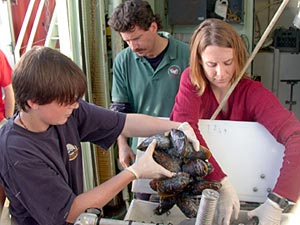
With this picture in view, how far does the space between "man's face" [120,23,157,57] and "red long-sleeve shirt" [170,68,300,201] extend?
1.13 ft

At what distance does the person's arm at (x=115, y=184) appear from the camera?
3.13 ft

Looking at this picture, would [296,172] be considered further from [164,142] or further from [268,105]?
[164,142]

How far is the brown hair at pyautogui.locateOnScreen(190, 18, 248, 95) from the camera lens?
1237 millimetres

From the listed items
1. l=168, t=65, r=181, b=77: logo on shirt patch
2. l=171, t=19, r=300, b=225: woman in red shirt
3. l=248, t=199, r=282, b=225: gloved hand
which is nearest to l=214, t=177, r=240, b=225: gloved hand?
l=171, t=19, r=300, b=225: woman in red shirt

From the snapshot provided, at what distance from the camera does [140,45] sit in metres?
1.64

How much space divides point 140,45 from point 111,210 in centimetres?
154

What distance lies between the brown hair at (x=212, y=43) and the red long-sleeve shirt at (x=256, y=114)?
0.12 ft

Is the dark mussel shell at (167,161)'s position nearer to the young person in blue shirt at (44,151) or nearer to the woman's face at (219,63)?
the young person in blue shirt at (44,151)

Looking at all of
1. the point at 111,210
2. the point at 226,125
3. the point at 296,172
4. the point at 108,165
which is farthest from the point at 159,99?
the point at 111,210

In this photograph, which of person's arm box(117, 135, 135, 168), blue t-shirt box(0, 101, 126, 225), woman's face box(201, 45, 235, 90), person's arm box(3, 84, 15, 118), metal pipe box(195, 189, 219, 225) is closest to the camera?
metal pipe box(195, 189, 219, 225)


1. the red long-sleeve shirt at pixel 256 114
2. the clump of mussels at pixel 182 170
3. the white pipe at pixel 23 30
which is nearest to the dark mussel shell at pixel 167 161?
the clump of mussels at pixel 182 170

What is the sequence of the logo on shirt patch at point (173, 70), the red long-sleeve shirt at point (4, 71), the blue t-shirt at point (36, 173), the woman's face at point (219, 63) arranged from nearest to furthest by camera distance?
the blue t-shirt at point (36, 173)
the woman's face at point (219, 63)
the logo on shirt patch at point (173, 70)
the red long-sleeve shirt at point (4, 71)

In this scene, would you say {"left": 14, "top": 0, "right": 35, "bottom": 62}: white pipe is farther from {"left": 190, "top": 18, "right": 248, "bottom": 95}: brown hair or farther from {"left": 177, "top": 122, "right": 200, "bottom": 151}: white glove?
{"left": 177, "top": 122, "right": 200, "bottom": 151}: white glove

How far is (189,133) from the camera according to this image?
1.15 m
